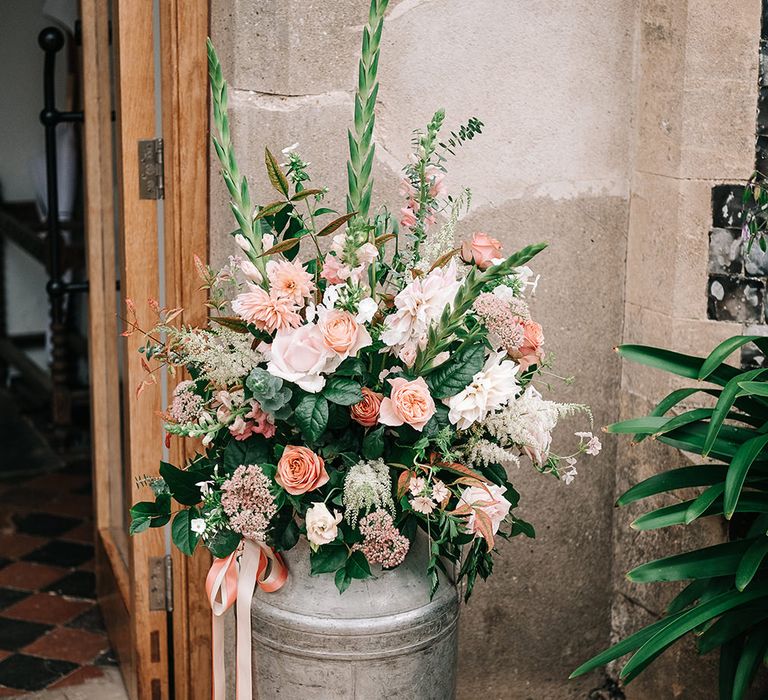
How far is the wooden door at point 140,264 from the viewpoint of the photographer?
2.44 metres

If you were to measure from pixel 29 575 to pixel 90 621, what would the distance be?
41 centimetres

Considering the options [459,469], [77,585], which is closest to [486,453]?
[459,469]

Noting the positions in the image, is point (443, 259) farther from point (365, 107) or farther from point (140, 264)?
point (140, 264)

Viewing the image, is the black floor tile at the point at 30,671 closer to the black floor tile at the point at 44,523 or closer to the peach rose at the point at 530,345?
the black floor tile at the point at 44,523

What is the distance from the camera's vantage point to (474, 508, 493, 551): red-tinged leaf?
→ 1.75 m

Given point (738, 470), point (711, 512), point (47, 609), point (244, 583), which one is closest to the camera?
point (244, 583)

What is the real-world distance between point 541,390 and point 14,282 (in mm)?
4035

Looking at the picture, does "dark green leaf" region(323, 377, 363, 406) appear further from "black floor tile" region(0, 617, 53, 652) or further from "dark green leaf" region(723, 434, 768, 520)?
"black floor tile" region(0, 617, 53, 652)

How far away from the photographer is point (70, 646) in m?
3.38

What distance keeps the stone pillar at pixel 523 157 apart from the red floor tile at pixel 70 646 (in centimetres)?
115

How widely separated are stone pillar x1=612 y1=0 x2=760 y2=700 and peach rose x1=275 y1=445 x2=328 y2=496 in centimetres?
125

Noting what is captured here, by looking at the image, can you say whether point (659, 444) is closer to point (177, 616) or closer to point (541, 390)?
point (541, 390)

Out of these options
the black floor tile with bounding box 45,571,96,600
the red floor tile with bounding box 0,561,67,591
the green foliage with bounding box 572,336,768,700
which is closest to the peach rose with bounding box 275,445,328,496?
the green foliage with bounding box 572,336,768,700

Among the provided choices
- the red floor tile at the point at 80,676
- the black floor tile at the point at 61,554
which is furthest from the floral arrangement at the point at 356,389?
the black floor tile at the point at 61,554
